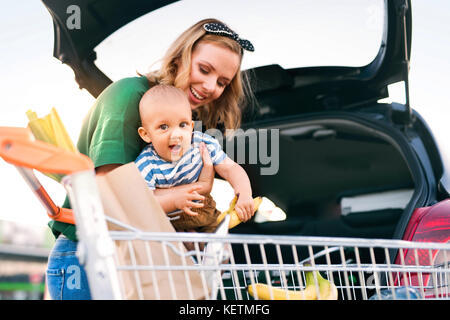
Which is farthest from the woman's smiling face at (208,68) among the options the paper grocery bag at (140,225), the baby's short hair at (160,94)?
the paper grocery bag at (140,225)

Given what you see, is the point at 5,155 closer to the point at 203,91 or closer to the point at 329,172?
the point at 203,91

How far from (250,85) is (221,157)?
561mm

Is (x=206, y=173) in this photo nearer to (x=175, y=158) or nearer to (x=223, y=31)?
(x=175, y=158)

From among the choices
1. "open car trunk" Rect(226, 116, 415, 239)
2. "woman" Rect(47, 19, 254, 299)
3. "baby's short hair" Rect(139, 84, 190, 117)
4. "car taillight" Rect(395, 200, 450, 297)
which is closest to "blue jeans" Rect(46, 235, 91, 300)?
"woman" Rect(47, 19, 254, 299)

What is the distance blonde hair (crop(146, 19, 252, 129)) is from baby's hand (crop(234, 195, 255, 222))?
1.56 ft

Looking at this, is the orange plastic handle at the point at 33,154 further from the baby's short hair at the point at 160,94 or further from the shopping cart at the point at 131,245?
the baby's short hair at the point at 160,94

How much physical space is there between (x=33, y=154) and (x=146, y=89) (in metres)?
0.87

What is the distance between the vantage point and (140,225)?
4.03ft

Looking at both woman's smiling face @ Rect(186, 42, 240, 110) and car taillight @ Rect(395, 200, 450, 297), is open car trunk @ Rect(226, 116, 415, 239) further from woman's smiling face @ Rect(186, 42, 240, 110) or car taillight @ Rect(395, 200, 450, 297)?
Result: woman's smiling face @ Rect(186, 42, 240, 110)

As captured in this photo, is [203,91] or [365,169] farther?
[365,169]

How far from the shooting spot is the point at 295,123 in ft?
7.25

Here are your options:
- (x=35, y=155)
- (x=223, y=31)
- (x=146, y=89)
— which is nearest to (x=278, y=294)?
(x=35, y=155)

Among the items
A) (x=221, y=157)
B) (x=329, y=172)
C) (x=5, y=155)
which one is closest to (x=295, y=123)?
(x=329, y=172)

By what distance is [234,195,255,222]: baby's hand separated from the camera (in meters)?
1.59
